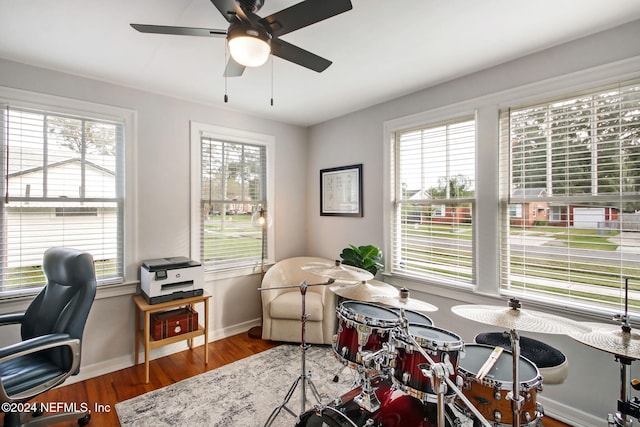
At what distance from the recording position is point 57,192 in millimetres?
2518

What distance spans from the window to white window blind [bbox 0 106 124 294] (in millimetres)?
780

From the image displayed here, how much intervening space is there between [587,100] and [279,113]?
2847 millimetres

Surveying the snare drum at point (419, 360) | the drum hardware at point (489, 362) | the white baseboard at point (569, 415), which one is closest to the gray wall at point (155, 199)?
the snare drum at point (419, 360)

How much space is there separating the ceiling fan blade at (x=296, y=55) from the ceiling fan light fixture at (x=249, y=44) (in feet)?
0.49

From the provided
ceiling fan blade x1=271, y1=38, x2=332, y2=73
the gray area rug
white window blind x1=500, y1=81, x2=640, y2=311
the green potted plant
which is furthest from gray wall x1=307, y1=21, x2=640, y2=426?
ceiling fan blade x1=271, y1=38, x2=332, y2=73

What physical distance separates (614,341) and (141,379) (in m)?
3.25

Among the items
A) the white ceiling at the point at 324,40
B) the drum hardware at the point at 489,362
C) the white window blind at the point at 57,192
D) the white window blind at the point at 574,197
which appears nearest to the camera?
the drum hardware at the point at 489,362

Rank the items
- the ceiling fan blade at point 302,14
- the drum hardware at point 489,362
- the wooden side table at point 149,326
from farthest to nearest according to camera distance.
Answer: the wooden side table at point 149,326 → the drum hardware at point 489,362 → the ceiling fan blade at point 302,14

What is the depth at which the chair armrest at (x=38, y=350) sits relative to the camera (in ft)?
5.12

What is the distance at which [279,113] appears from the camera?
359cm

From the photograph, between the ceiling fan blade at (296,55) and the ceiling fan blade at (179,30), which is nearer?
the ceiling fan blade at (179,30)

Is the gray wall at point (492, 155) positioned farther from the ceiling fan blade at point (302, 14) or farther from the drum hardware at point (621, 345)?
the ceiling fan blade at point (302, 14)

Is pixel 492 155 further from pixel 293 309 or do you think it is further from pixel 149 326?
pixel 149 326

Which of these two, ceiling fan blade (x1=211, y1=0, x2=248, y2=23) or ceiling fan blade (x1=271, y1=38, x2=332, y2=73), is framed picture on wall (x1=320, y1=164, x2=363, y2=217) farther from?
ceiling fan blade (x1=211, y1=0, x2=248, y2=23)
